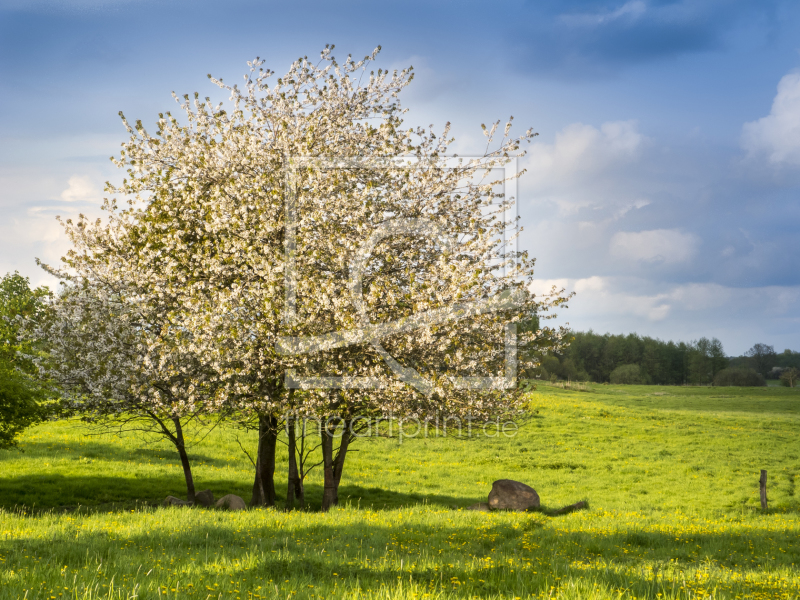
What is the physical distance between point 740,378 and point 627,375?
23.2 meters

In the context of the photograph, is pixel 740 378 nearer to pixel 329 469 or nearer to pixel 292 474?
pixel 329 469

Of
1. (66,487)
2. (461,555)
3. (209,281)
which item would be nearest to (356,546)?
(461,555)

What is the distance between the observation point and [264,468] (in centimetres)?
2208

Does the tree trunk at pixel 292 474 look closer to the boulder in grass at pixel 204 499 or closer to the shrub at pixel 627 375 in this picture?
the boulder in grass at pixel 204 499

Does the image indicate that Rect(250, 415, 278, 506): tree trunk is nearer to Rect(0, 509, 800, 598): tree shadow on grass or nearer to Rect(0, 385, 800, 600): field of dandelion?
Rect(0, 385, 800, 600): field of dandelion

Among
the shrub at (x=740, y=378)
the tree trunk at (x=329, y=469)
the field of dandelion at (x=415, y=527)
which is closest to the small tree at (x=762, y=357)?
the shrub at (x=740, y=378)

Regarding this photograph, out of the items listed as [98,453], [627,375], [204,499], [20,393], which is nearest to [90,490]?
[204,499]

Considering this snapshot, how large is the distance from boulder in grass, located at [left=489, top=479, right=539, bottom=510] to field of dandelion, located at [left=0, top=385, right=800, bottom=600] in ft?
6.64

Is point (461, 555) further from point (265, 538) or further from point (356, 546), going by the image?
point (265, 538)

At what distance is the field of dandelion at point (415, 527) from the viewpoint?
26.8 ft

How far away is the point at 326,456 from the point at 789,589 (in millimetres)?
14573

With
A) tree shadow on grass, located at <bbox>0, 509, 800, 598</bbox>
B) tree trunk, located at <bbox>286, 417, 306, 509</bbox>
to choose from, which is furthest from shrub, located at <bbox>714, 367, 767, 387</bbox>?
tree trunk, located at <bbox>286, 417, 306, 509</bbox>

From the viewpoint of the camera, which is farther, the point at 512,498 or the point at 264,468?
the point at 512,498

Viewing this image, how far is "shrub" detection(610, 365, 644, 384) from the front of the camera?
133 metres
